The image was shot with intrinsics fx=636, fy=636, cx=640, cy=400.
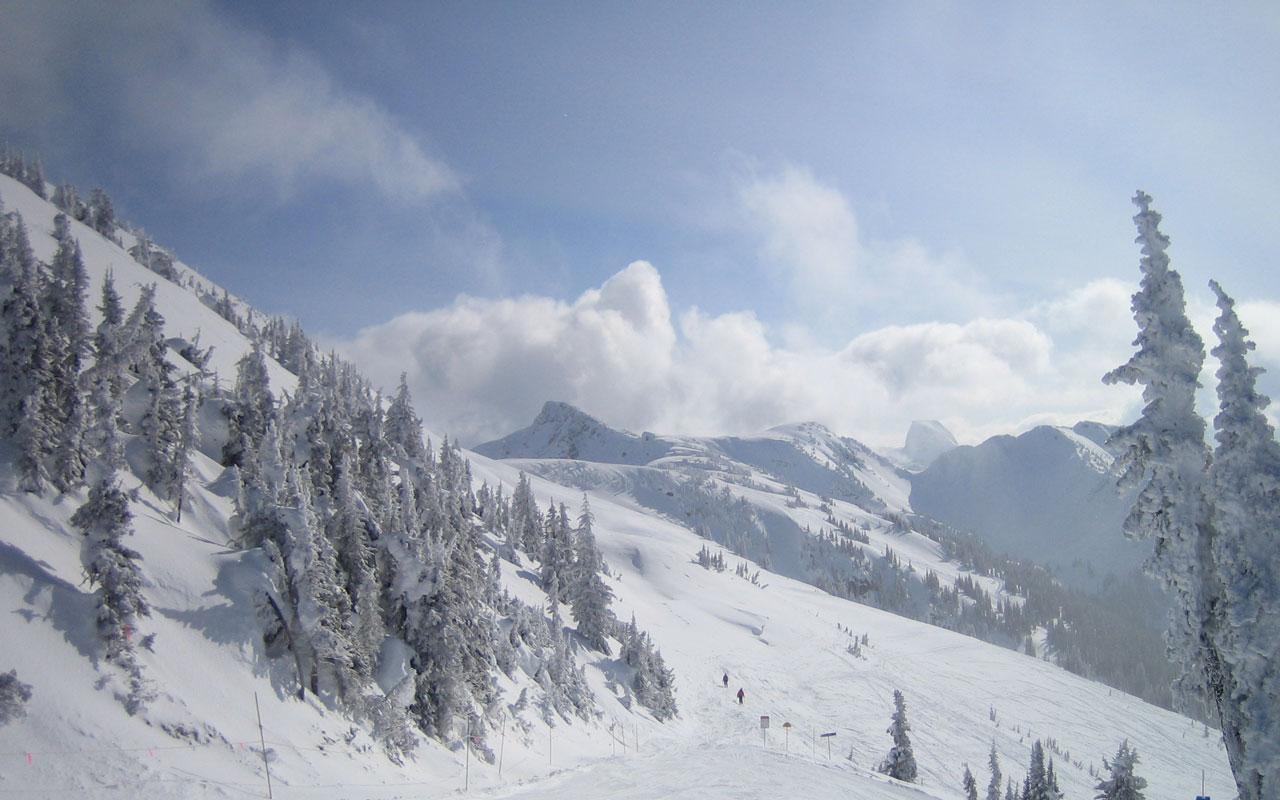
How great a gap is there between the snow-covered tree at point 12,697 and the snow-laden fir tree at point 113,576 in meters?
2.47

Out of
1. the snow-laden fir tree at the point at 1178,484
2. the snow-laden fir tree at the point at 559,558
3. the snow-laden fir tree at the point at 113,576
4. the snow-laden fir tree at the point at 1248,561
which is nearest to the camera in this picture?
the snow-laden fir tree at the point at 1248,561

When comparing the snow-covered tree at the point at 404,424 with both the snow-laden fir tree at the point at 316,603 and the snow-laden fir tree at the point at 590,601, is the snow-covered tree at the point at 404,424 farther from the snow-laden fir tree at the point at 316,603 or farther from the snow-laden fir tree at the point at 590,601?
the snow-laden fir tree at the point at 316,603

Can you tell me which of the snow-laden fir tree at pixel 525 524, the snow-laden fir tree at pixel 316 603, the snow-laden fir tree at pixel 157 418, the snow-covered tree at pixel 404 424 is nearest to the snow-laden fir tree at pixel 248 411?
the snow-laden fir tree at pixel 157 418

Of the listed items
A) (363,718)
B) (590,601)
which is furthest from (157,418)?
(590,601)

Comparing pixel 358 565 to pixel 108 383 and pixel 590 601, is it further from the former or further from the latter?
pixel 590 601

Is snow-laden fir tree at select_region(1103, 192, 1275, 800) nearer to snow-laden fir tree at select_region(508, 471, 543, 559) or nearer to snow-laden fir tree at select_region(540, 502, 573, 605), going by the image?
snow-laden fir tree at select_region(540, 502, 573, 605)

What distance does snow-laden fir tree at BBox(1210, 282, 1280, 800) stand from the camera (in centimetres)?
1181

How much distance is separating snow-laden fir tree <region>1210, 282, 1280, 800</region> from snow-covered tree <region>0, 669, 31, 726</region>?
27.0m

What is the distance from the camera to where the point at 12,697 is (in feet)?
51.2

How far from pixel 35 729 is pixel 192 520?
2319 centimetres

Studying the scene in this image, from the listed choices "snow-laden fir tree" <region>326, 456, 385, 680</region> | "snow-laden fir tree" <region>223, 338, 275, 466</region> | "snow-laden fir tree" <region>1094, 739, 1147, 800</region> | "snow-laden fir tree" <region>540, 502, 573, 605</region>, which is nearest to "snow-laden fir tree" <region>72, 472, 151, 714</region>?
"snow-laden fir tree" <region>326, 456, 385, 680</region>

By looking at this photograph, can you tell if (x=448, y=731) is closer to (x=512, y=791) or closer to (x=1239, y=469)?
(x=512, y=791)

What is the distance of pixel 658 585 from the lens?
443ft

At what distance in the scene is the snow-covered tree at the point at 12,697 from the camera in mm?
15391
